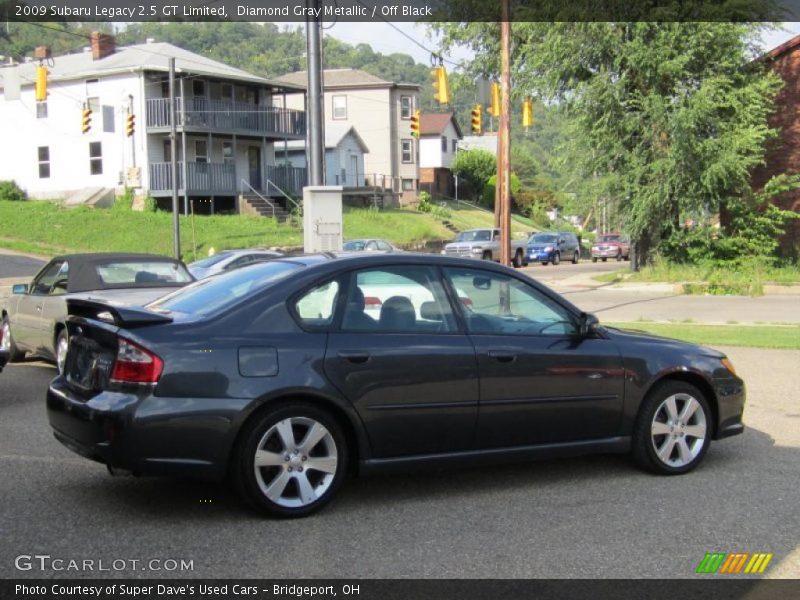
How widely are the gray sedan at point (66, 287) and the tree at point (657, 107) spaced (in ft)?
65.6

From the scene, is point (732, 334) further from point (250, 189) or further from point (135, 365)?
point (250, 189)

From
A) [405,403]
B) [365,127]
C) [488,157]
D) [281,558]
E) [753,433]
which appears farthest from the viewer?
[488,157]

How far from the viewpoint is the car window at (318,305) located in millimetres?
5969

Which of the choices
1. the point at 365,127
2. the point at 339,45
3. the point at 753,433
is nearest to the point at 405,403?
the point at 753,433

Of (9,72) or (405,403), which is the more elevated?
(9,72)

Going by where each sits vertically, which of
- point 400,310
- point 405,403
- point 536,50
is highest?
point 536,50

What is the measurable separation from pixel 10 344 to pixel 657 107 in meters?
21.5

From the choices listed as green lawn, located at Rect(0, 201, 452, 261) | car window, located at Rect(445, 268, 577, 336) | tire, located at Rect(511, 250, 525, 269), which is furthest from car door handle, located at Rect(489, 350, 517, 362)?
tire, located at Rect(511, 250, 525, 269)

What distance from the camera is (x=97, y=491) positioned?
6.41m

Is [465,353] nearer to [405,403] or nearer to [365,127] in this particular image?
[405,403]

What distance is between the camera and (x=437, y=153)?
7712cm

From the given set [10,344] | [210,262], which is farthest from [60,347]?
[210,262]

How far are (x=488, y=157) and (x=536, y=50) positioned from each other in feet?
157

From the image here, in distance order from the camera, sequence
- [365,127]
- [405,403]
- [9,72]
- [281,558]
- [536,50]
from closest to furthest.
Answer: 1. [281,558]
2. [405,403]
3. [9,72]
4. [536,50]
5. [365,127]
